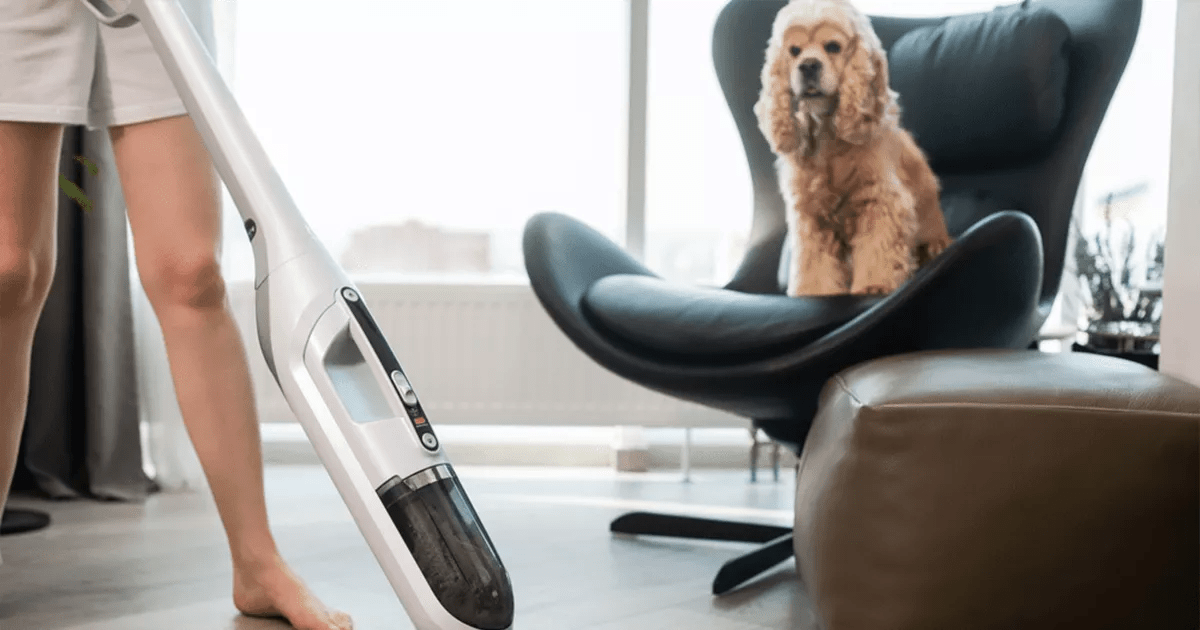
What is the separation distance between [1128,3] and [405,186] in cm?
163

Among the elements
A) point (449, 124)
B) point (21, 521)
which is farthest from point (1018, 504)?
point (449, 124)

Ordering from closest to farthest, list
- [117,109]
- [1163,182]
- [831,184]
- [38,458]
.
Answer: [117,109]
[831,184]
[38,458]
[1163,182]

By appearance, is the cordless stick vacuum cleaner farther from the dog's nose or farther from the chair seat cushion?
the dog's nose

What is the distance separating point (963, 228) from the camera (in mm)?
1826

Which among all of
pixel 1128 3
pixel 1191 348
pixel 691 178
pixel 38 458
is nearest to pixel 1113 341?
pixel 1128 3

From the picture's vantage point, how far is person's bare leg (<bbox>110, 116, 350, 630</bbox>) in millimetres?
1282

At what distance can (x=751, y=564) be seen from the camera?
1550mm

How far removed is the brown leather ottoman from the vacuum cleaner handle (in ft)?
2.76

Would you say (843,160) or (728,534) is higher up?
(843,160)

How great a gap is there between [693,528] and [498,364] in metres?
0.88

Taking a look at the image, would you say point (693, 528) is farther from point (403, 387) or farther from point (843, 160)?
point (403, 387)

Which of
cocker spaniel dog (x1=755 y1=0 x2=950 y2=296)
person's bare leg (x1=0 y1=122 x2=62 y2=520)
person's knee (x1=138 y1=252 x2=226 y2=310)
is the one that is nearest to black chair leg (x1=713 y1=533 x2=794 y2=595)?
cocker spaniel dog (x1=755 y1=0 x2=950 y2=296)

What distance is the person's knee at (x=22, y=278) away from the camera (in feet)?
4.16

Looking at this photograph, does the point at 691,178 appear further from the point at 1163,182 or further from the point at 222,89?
the point at 222,89
